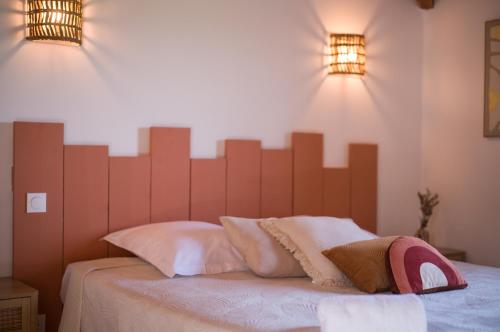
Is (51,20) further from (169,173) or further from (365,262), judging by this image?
(365,262)

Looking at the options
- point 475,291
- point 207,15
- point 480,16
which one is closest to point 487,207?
point 480,16

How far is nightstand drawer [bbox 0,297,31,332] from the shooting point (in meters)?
2.79

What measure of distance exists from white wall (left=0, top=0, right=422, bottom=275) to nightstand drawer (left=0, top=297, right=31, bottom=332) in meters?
0.31

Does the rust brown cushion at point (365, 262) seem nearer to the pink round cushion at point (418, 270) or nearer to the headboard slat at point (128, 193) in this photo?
the pink round cushion at point (418, 270)

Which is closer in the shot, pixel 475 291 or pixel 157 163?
pixel 475 291

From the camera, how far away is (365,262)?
271 centimetres

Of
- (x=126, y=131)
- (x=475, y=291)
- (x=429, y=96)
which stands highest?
(x=429, y=96)

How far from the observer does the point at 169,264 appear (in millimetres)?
2902

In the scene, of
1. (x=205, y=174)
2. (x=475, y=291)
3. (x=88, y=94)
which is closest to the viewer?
(x=475, y=291)

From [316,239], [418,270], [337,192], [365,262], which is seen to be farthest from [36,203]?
[337,192]

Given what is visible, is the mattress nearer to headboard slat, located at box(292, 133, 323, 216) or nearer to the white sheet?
the white sheet

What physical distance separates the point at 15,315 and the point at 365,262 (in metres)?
1.44

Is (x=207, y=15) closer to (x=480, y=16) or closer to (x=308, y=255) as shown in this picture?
(x=308, y=255)

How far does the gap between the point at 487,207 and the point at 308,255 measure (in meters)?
1.67
